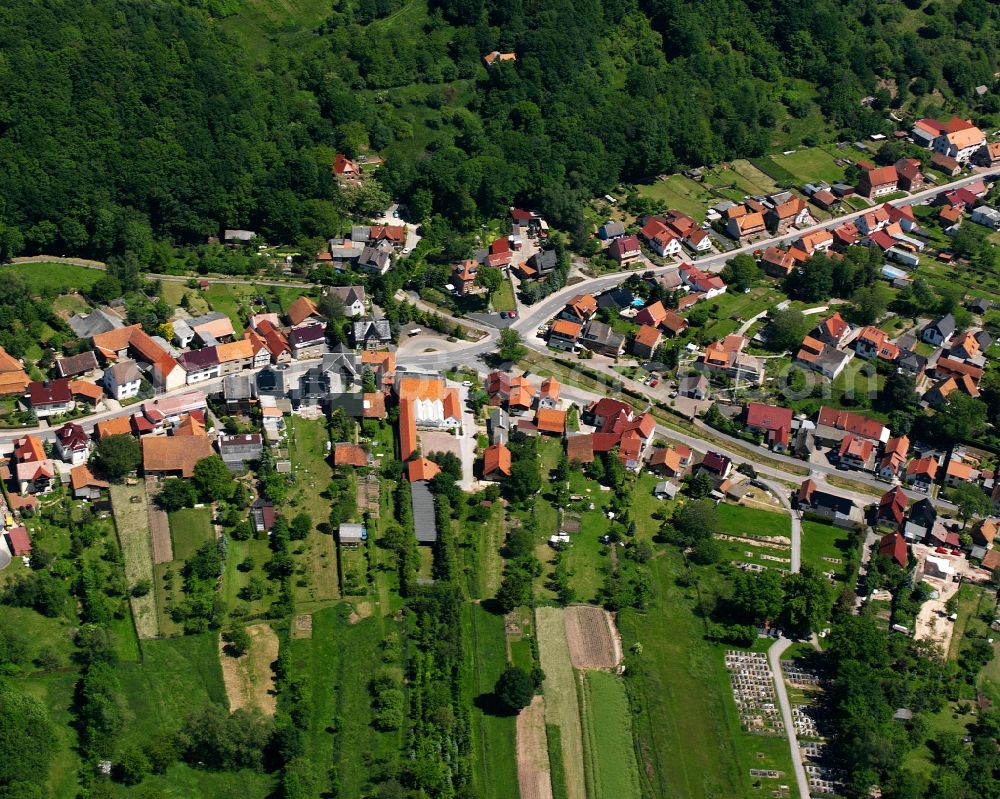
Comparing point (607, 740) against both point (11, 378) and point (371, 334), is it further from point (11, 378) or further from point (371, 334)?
point (11, 378)

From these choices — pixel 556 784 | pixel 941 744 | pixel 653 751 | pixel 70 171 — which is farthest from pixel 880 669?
pixel 70 171

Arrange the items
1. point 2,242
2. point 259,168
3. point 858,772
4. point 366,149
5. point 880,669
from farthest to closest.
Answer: point 366,149
point 259,168
point 2,242
point 880,669
point 858,772

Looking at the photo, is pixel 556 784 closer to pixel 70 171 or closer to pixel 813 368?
pixel 813 368

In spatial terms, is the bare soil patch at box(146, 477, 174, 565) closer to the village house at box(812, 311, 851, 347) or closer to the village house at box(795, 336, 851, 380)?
the village house at box(795, 336, 851, 380)

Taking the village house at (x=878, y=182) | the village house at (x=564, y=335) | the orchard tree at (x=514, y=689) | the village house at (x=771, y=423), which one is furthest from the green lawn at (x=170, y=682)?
the village house at (x=878, y=182)

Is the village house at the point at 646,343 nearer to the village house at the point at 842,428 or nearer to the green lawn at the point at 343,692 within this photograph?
the village house at the point at 842,428

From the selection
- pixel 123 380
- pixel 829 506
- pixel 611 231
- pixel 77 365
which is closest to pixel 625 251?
pixel 611 231
